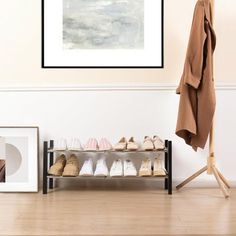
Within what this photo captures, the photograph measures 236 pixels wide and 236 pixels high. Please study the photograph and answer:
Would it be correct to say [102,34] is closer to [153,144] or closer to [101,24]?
[101,24]

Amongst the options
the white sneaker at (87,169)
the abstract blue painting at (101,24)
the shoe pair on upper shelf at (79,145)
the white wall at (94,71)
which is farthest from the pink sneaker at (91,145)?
the abstract blue painting at (101,24)

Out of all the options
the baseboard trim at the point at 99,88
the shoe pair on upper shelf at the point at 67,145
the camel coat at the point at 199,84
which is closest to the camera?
the camel coat at the point at 199,84

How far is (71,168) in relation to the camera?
2.60 m

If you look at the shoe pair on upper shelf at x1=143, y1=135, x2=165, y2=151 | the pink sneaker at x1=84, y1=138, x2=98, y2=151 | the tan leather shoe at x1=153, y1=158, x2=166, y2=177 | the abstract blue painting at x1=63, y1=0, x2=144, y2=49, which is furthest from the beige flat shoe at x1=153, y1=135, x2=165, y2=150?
the abstract blue painting at x1=63, y1=0, x2=144, y2=49

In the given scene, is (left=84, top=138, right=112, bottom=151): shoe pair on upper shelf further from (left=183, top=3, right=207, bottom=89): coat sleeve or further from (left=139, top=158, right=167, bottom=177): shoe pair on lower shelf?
(left=183, top=3, right=207, bottom=89): coat sleeve

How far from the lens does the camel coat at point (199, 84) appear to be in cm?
253

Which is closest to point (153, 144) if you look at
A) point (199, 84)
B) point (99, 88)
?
point (199, 84)

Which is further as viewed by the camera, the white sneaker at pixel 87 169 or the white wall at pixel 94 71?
the white wall at pixel 94 71

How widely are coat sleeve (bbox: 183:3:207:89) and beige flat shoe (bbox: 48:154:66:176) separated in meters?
0.99

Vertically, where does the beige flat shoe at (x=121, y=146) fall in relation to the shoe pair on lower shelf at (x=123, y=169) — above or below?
above

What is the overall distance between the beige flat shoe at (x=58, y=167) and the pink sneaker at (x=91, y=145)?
0.20 metres

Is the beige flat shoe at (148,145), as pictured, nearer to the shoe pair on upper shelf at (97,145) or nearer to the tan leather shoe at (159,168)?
the tan leather shoe at (159,168)

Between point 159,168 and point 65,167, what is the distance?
24.6 inches

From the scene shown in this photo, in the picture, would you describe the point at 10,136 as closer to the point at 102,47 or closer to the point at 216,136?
the point at 102,47
